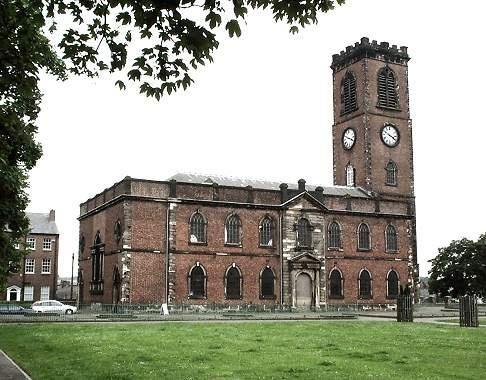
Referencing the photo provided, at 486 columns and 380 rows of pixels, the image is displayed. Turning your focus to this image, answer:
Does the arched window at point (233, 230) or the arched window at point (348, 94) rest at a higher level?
the arched window at point (348, 94)

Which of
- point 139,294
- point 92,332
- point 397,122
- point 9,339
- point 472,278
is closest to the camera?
point 9,339

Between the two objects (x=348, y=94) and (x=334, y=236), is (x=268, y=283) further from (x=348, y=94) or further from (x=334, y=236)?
(x=348, y=94)

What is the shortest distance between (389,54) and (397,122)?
6359 millimetres

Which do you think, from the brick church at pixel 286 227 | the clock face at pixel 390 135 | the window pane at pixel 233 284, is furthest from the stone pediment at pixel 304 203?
the clock face at pixel 390 135

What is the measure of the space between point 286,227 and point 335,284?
6.37 m

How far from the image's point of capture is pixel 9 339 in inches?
797

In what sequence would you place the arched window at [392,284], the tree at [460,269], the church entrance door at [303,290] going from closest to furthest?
the church entrance door at [303,290] < the arched window at [392,284] < the tree at [460,269]

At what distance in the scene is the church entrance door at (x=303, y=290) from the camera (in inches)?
1791

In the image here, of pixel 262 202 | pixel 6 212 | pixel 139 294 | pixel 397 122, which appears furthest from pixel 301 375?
pixel 397 122

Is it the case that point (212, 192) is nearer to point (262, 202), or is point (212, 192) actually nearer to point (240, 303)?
point (262, 202)

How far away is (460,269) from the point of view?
61.3m

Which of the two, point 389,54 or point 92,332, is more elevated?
point 389,54

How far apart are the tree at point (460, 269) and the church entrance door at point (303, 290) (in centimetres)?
2294

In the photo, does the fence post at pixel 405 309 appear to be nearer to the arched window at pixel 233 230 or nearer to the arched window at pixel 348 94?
the arched window at pixel 233 230
